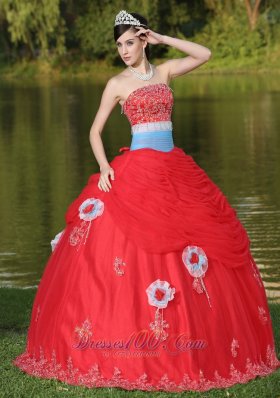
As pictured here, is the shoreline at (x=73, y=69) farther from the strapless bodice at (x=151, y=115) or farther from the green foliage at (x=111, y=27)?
the strapless bodice at (x=151, y=115)

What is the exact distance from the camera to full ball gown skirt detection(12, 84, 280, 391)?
5.22 m

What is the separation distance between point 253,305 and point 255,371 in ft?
1.17

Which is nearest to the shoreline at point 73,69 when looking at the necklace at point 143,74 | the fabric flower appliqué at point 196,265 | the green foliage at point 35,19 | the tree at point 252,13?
the tree at point 252,13

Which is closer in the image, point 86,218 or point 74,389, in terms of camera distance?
point 74,389

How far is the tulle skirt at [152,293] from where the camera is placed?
5.21 metres

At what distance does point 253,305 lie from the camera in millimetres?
5582

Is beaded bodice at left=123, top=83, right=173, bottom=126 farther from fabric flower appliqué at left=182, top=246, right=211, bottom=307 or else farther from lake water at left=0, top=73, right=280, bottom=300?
lake water at left=0, top=73, right=280, bottom=300

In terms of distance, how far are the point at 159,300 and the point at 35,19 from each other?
36.9 meters

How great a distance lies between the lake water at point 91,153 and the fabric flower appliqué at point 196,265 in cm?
468

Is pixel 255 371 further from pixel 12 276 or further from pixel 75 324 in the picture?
pixel 12 276

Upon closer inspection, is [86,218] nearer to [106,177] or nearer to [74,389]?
[106,177]

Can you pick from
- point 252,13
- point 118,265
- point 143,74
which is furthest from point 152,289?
point 252,13

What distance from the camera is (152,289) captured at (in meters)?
5.25

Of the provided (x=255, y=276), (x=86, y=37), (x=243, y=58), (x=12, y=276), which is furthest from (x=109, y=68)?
(x=255, y=276)
